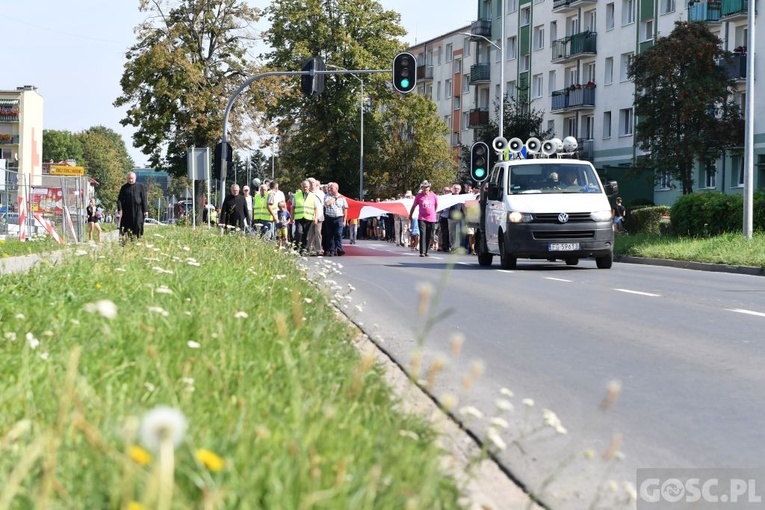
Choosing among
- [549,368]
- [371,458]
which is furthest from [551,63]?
[371,458]

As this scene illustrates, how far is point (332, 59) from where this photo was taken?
77250mm

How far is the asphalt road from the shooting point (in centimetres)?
621

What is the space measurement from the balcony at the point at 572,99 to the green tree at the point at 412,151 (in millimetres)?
8251

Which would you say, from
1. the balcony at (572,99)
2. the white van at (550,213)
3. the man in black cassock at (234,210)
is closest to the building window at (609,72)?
the balcony at (572,99)

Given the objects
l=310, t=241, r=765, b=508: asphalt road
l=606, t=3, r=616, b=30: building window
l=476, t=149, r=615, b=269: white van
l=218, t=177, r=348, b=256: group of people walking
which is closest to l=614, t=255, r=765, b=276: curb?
l=476, t=149, r=615, b=269: white van

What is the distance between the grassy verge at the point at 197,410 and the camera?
320cm

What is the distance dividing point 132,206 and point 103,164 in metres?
136

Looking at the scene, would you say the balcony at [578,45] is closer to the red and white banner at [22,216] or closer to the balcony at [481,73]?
the balcony at [481,73]

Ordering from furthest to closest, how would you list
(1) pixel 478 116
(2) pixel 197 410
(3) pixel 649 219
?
(1) pixel 478 116 < (3) pixel 649 219 < (2) pixel 197 410

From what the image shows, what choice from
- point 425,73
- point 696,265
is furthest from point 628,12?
point 696,265

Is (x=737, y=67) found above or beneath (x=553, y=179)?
above

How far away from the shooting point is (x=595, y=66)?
7344cm

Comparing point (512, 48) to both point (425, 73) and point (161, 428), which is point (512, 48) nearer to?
point (425, 73)

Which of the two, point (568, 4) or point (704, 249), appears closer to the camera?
point (704, 249)
